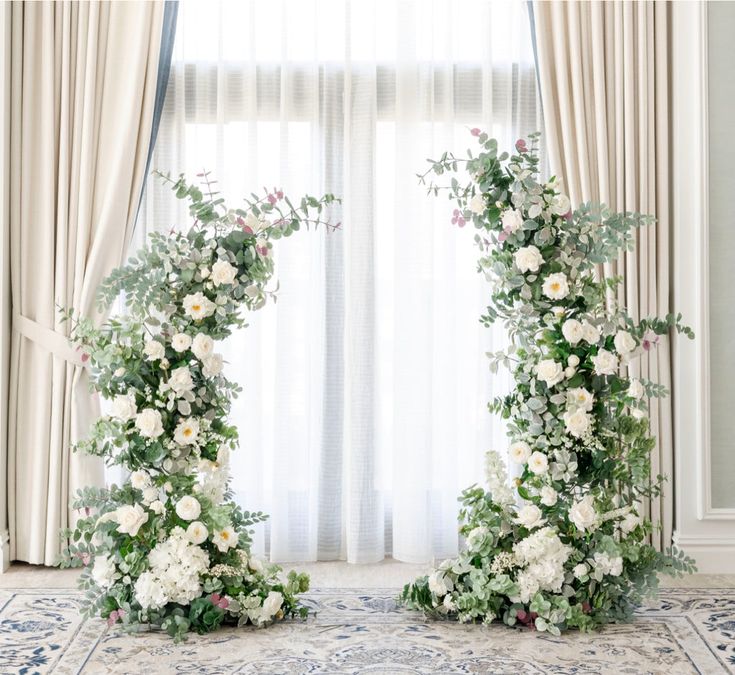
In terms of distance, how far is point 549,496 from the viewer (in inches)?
101

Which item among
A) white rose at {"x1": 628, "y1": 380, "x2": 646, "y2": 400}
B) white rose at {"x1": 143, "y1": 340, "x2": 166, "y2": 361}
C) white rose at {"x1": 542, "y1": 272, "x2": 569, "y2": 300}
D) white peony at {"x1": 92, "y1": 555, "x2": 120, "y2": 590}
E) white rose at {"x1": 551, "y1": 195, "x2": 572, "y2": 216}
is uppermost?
white rose at {"x1": 551, "y1": 195, "x2": 572, "y2": 216}

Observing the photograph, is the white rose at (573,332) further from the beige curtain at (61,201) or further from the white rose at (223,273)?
the beige curtain at (61,201)

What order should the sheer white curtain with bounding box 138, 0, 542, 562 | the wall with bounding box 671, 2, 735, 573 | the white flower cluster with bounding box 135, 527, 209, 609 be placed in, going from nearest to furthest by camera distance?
the white flower cluster with bounding box 135, 527, 209, 609, the wall with bounding box 671, 2, 735, 573, the sheer white curtain with bounding box 138, 0, 542, 562

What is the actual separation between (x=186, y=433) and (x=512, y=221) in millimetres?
1241

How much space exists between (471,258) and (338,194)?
627mm

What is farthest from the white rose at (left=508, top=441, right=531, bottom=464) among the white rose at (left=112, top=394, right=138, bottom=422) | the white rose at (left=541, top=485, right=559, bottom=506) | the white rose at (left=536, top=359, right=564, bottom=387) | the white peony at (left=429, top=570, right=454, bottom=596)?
the white rose at (left=112, top=394, right=138, bottom=422)

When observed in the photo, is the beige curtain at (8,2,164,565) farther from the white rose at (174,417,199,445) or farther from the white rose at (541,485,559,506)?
the white rose at (541,485,559,506)

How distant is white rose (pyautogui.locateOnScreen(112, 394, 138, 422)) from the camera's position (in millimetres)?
2506

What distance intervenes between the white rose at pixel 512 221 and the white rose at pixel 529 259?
0.07 meters

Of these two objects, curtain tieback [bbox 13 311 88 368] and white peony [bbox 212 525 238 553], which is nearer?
white peony [bbox 212 525 238 553]

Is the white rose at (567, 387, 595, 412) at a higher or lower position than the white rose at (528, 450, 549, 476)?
higher

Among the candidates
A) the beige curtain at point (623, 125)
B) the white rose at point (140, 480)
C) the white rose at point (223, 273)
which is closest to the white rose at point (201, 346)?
the white rose at point (223, 273)

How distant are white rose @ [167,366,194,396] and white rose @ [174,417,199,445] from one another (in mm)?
113

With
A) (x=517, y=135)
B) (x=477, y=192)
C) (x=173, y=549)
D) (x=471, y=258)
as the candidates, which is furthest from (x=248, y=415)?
(x=517, y=135)
